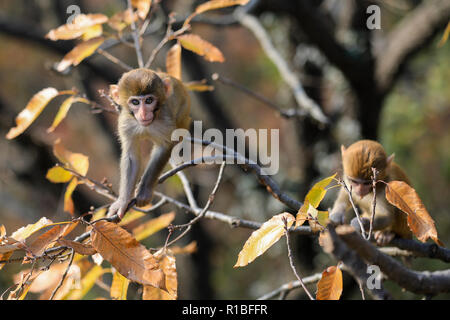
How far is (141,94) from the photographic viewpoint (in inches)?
128

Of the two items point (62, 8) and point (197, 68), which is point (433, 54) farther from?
point (62, 8)

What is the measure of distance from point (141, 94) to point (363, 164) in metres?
1.56

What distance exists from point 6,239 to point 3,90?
521 inches

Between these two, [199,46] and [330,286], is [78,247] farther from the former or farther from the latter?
[199,46]

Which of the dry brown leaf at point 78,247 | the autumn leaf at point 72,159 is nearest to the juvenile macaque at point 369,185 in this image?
the dry brown leaf at point 78,247

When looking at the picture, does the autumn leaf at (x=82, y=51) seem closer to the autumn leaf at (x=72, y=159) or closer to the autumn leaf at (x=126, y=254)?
the autumn leaf at (x=72, y=159)

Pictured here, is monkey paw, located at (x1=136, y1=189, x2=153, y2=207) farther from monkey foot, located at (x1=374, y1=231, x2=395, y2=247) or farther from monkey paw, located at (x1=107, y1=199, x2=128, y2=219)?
monkey foot, located at (x1=374, y1=231, x2=395, y2=247)

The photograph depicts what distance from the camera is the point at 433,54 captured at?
9305mm

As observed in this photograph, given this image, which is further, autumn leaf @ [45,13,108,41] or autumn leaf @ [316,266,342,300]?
autumn leaf @ [45,13,108,41]

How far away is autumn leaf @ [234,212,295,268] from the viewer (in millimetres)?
2051

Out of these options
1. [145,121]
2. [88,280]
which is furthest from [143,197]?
[88,280]

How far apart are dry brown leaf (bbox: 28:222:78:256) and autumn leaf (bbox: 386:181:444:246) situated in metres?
1.44

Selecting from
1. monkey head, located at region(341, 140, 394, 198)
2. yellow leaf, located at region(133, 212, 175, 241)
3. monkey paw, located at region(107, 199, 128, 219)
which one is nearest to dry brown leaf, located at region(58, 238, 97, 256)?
monkey paw, located at region(107, 199, 128, 219)
